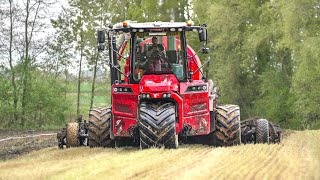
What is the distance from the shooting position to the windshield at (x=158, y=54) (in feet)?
43.7

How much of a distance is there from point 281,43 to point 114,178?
95.6 ft

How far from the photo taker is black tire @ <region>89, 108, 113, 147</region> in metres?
13.5

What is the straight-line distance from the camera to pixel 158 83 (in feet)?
39.8

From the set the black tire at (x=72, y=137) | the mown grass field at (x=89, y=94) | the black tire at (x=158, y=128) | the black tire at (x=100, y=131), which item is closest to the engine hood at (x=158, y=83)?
the black tire at (x=158, y=128)

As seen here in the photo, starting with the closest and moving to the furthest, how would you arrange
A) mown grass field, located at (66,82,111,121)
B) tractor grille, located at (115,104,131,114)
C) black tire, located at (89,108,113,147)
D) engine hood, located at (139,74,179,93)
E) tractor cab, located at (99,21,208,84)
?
engine hood, located at (139,74,179,93), tractor grille, located at (115,104,131,114), tractor cab, located at (99,21,208,84), black tire, located at (89,108,113,147), mown grass field, located at (66,82,111,121)

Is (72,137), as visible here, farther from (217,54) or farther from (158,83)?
(217,54)

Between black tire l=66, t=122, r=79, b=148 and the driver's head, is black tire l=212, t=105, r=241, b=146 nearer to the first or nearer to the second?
the driver's head

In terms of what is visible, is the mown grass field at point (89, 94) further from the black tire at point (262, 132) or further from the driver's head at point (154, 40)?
the driver's head at point (154, 40)

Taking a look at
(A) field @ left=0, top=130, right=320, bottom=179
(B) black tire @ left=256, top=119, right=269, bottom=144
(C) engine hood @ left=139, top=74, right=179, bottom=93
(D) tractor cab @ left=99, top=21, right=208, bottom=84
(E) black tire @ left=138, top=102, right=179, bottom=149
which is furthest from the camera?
(B) black tire @ left=256, top=119, right=269, bottom=144

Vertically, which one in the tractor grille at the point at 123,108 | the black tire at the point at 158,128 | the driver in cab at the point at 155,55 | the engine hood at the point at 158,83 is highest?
the driver in cab at the point at 155,55

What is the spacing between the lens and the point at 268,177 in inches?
297

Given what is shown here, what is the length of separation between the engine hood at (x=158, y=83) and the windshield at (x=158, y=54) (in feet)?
1.91

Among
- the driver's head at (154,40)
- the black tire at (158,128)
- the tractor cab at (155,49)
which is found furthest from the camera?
the driver's head at (154,40)

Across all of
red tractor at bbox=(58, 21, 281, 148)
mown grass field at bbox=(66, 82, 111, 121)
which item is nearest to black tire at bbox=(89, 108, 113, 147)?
red tractor at bbox=(58, 21, 281, 148)
